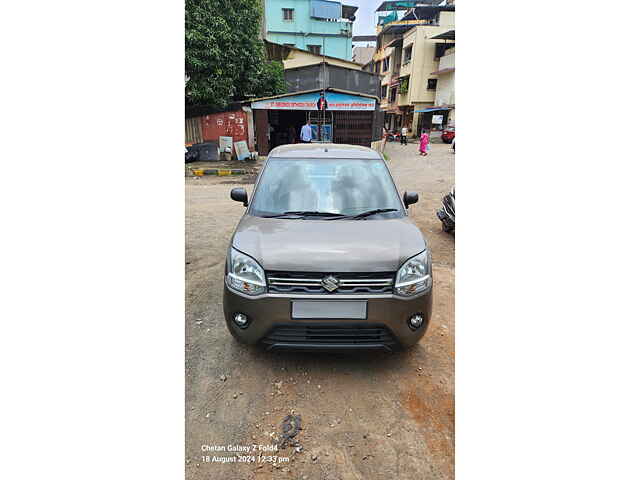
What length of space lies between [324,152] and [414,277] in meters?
1.54

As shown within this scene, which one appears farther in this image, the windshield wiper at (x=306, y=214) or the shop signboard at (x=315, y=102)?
the shop signboard at (x=315, y=102)

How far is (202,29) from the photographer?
10.6 m

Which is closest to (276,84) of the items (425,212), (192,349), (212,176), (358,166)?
(212,176)

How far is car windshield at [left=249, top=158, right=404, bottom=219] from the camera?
260 cm

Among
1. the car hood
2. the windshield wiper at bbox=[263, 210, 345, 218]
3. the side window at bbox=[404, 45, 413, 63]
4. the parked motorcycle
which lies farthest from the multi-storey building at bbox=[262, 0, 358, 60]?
the car hood

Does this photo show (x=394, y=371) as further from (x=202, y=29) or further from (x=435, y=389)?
(x=202, y=29)

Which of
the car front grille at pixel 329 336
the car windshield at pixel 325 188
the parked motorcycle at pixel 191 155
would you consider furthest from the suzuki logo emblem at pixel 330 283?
the parked motorcycle at pixel 191 155

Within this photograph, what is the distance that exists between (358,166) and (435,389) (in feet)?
6.04

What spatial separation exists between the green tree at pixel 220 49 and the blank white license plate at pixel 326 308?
1093 cm

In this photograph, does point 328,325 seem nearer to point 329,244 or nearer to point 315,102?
point 329,244

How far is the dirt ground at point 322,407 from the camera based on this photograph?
1.71 m

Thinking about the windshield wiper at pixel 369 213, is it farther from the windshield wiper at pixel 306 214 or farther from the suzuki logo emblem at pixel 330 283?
the suzuki logo emblem at pixel 330 283

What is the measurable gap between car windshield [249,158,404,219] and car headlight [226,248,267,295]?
515 mm

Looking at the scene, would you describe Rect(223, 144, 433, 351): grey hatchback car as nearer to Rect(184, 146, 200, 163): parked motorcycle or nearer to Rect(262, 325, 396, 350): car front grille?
Rect(262, 325, 396, 350): car front grille
